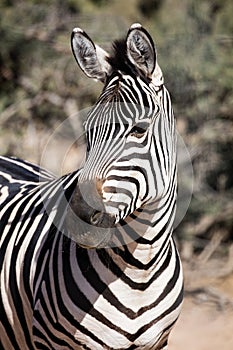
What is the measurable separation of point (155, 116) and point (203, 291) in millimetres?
3709

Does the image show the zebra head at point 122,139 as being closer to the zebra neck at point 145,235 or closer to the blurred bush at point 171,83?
the zebra neck at point 145,235

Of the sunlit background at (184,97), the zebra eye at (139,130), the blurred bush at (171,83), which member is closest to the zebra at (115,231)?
the zebra eye at (139,130)

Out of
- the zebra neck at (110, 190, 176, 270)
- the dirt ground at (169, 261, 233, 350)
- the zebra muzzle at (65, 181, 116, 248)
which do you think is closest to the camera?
the zebra muzzle at (65, 181, 116, 248)

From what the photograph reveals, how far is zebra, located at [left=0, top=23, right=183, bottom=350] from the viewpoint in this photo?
2.43 meters

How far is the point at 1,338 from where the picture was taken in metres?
3.26

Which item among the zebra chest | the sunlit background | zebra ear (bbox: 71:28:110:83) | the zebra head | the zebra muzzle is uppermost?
the sunlit background

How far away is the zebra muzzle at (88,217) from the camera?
2.33 metres

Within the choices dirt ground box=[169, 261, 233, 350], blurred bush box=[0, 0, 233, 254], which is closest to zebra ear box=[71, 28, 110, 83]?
dirt ground box=[169, 261, 233, 350]

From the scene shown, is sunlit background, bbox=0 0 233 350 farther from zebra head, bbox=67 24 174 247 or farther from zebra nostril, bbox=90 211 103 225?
zebra nostril, bbox=90 211 103 225

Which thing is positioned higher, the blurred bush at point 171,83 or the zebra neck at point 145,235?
the blurred bush at point 171,83

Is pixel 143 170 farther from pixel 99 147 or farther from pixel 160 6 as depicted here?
pixel 160 6

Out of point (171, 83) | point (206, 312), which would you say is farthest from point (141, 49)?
point (171, 83)

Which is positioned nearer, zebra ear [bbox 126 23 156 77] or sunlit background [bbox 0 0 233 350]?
zebra ear [bbox 126 23 156 77]

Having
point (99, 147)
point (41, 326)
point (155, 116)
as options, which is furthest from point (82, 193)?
point (41, 326)
